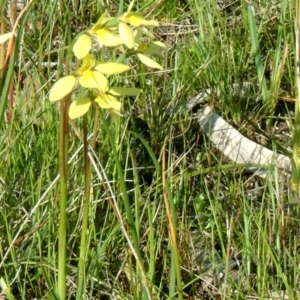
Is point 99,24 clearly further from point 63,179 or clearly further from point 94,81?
point 63,179

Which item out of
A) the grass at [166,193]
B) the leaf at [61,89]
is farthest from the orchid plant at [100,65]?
the grass at [166,193]

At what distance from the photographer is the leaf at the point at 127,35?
3.19 ft

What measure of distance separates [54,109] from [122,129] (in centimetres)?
17

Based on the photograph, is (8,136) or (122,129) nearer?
(8,136)

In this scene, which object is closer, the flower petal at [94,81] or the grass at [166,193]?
the flower petal at [94,81]

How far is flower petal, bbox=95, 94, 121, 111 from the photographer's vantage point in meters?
1.01

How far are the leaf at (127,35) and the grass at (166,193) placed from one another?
0.64ft

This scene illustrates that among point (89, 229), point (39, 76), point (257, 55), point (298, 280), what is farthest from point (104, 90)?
point (257, 55)

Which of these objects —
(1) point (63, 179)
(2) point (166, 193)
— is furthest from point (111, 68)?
(2) point (166, 193)

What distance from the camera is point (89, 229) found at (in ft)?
4.91

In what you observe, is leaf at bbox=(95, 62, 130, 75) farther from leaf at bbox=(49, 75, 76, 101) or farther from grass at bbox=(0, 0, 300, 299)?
grass at bbox=(0, 0, 300, 299)

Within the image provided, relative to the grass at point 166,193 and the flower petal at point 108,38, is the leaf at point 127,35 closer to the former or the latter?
the flower petal at point 108,38

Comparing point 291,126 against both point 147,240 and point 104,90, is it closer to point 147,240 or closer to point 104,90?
point 147,240

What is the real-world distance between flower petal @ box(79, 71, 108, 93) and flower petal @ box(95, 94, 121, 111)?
0.07 feet
